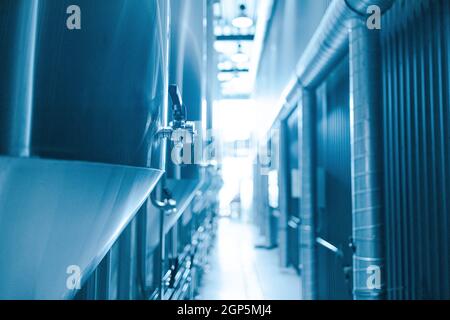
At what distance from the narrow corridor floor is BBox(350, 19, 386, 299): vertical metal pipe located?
197 centimetres

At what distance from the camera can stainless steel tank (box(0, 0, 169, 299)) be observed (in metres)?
0.54

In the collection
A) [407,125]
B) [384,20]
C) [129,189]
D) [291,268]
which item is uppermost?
[384,20]

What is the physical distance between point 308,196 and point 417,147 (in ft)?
5.17

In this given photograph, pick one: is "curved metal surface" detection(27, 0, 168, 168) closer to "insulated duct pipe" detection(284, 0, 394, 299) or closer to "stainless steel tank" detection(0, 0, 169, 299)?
"stainless steel tank" detection(0, 0, 169, 299)

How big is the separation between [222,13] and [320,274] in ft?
11.3

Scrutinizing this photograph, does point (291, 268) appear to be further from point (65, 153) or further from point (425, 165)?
point (65, 153)

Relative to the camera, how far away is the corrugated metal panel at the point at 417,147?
138cm

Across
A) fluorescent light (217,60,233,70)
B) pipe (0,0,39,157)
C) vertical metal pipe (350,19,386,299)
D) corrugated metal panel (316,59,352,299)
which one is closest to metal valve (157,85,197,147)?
pipe (0,0,39,157)

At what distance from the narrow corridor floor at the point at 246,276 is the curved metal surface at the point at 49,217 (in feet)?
9.64

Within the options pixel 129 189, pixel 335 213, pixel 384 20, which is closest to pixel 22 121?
pixel 129 189

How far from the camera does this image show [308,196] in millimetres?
3076

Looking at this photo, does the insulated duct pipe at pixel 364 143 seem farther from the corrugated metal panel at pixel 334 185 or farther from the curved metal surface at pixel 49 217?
the curved metal surface at pixel 49 217

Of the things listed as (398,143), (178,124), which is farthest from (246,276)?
(178,124)
